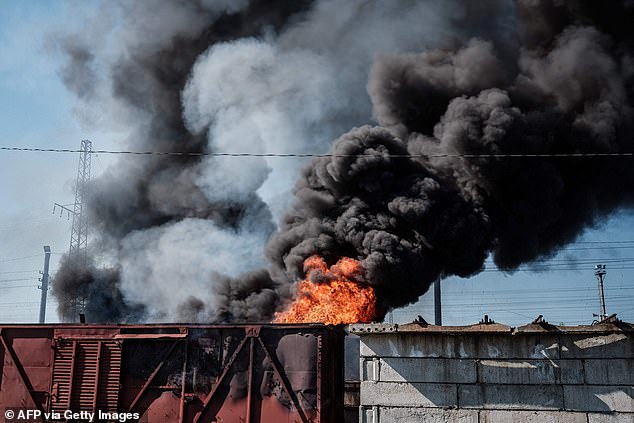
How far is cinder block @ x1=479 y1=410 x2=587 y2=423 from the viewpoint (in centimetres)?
1016

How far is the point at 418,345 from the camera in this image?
10.9m

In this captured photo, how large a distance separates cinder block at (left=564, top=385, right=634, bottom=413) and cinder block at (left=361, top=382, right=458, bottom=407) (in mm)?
1978

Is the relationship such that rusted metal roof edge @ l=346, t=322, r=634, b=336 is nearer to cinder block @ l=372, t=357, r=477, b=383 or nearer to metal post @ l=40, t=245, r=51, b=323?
cinder block @ l=372, t=357, r=477, b=383

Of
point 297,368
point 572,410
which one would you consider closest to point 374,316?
point 297,368

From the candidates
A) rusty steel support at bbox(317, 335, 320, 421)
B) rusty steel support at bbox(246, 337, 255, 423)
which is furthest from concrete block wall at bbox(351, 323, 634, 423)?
rusty steel support at bbox(246, 337, 255, 423)

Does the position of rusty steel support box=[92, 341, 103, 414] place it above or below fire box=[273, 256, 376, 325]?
below

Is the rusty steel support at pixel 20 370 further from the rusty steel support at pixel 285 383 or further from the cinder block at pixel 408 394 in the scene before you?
the cinder block at pixel 408 394

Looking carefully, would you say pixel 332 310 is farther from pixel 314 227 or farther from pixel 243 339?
pixel 243 339

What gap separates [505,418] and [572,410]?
115cm

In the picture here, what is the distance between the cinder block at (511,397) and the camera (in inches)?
405

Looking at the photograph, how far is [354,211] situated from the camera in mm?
20188

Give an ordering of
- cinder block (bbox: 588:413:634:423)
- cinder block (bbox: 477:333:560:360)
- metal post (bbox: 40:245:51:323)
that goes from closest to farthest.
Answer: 1. cinder block (bbox: 588:413:634:423)
2. cinder block (bbox: 477:333:560:360)
3. metal post (bbox: 40:245:51:323)

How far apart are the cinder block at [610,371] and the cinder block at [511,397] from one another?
2.00ft

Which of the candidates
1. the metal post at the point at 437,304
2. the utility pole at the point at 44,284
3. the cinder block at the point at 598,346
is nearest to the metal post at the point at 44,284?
the utility pole at the point at 44,284
